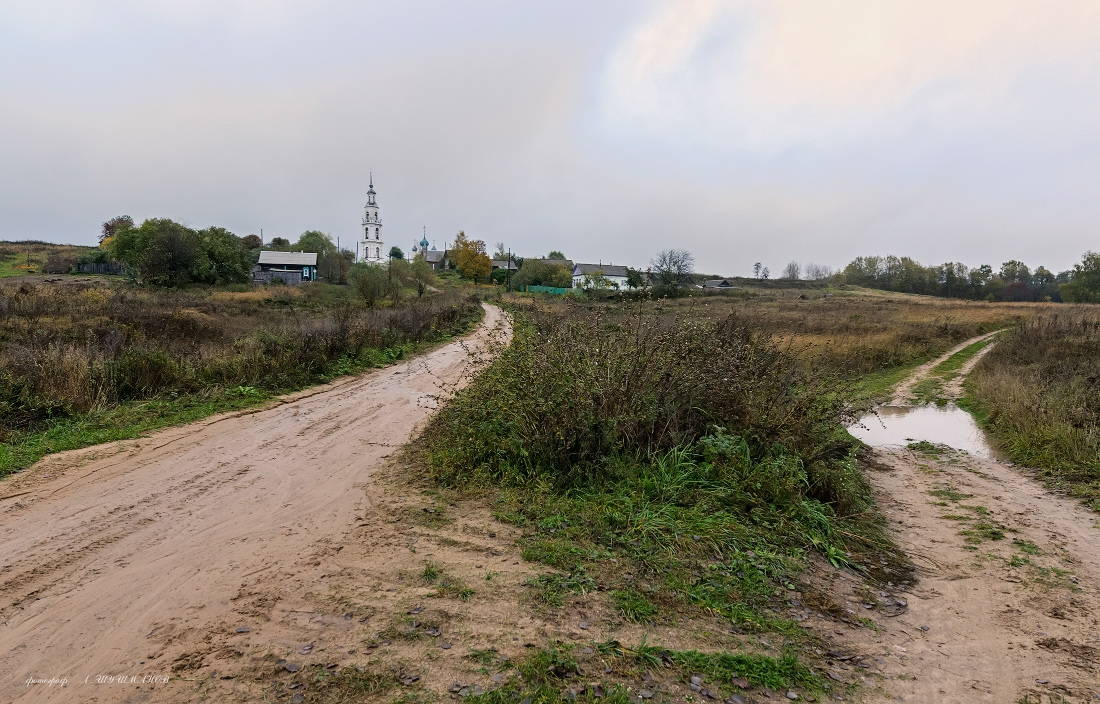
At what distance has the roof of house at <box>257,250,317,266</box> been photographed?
6756cm

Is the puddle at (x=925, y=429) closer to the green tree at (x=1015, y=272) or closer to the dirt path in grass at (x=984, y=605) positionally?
the dirt path in grass at (x=984, y=605)

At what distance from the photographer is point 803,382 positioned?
8.00m

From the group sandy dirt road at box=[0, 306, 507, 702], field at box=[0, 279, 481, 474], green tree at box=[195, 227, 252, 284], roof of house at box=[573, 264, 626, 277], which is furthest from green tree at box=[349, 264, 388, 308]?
roof of house at box=[573, 264, 626, 277]

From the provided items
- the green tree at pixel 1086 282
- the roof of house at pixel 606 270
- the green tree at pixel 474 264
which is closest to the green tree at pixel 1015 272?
the green tree at pixel 1086 282

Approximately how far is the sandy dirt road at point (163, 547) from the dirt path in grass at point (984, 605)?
13.9ft

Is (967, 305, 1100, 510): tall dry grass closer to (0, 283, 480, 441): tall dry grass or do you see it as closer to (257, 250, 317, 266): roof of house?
(0, 283, 480, 441): tall dry grass

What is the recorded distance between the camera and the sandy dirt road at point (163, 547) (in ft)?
10.7

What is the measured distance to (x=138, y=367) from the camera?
958 centimetres

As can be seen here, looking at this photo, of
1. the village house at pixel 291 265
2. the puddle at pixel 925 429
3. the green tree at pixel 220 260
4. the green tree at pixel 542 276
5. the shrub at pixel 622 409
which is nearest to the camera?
the shrub at pixel 622 409

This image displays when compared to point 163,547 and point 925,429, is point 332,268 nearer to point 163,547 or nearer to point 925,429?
point 925,429

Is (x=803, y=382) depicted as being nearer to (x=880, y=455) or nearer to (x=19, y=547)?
(x=880, y=455)

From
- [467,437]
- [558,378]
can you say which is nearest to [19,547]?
[467,437]

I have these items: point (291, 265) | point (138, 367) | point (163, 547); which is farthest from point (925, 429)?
point (291, 265)

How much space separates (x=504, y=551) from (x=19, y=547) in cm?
397
